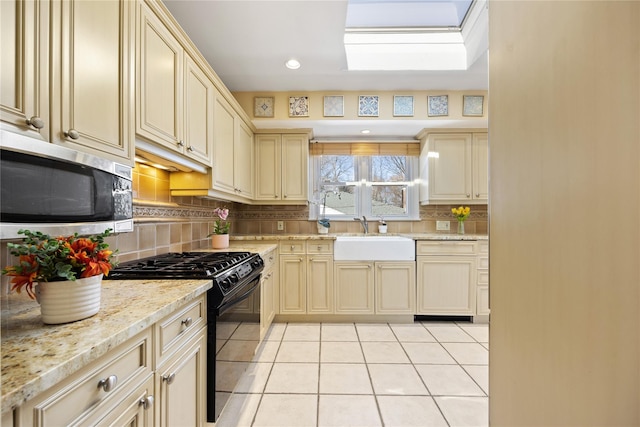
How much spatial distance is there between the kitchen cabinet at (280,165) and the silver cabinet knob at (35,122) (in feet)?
8.15

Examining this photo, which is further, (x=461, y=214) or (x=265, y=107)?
(x=461, y=214)

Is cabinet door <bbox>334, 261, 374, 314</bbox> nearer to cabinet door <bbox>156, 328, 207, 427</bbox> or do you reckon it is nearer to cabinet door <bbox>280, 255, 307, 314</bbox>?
cabinet door <bbox>280, 255, 307, 314</bbox>

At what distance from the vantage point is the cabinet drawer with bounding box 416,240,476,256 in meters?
3.00

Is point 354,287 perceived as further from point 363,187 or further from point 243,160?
point 243,160

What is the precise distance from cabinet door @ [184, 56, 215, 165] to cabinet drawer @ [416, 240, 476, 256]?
2.26 meters

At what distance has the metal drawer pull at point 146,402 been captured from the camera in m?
0.85

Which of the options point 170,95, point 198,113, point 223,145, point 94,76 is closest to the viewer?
point 94,76

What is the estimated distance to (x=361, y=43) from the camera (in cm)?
252

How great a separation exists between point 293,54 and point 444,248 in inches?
94.2

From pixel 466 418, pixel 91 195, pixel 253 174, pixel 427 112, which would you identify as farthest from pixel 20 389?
pixel 427 112

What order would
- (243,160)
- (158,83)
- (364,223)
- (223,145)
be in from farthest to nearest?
(364,223), (243,160), (223,145), (158,83)

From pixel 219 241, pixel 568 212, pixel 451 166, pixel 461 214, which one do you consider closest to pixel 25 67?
pixel 568 212

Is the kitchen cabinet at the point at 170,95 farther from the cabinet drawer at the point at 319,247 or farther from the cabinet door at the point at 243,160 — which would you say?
the cabinet drawer at the point at 319,247

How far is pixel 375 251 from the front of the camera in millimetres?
3008
